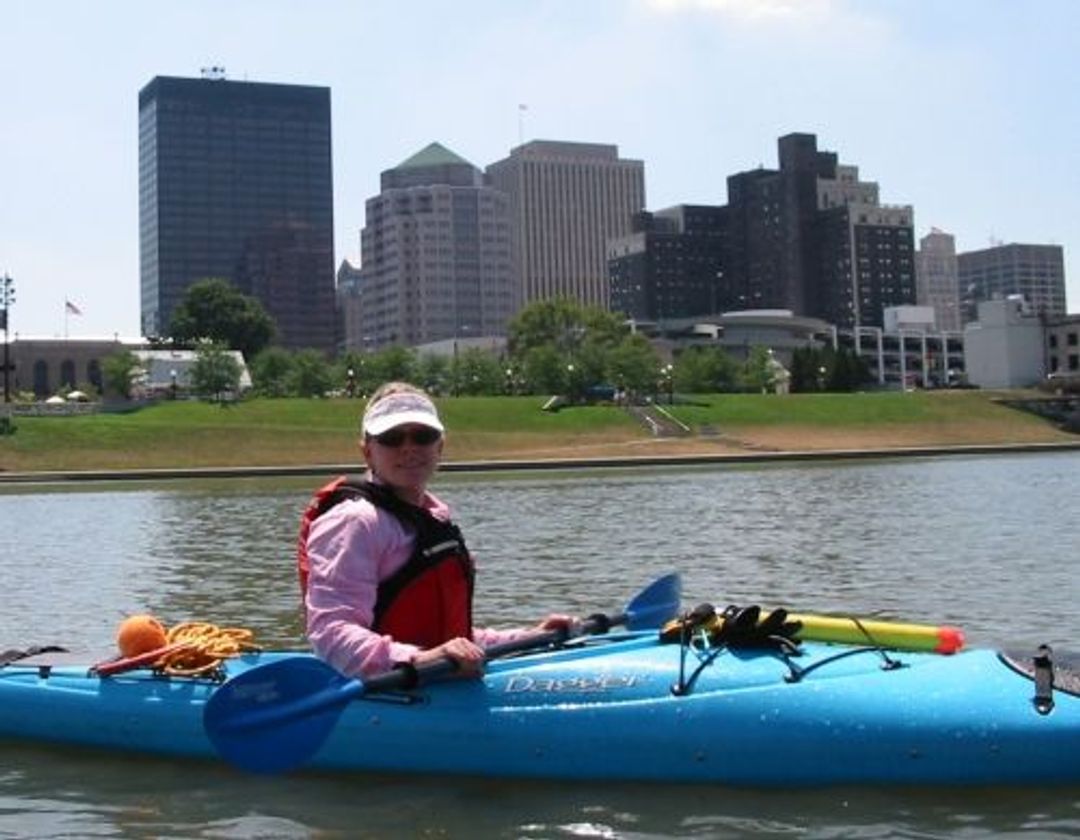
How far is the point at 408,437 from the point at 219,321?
16742 cm

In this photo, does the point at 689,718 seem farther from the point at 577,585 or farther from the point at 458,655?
the point at 577,585

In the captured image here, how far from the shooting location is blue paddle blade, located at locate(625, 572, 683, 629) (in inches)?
418

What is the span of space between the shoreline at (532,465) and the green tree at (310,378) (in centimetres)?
5060

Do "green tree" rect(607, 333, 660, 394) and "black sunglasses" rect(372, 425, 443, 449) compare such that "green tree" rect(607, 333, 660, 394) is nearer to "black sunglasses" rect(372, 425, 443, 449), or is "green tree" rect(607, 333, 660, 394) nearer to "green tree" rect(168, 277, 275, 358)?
"green tree" rect(168, 277, 275, 358)

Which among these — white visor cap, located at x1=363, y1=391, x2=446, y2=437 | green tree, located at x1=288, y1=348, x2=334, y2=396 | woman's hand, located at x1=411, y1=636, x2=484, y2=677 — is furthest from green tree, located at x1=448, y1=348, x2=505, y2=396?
white visor cap, located at x1=363, y1=391, x2=446, y2=437

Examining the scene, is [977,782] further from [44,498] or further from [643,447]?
[643,447]

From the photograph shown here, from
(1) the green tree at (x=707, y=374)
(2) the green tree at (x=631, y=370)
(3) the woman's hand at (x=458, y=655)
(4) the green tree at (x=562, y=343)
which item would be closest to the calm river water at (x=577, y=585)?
(3) the woman's hand at (x=458, y=655)

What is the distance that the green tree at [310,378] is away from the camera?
4983 inches

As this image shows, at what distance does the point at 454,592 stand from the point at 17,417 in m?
90.7

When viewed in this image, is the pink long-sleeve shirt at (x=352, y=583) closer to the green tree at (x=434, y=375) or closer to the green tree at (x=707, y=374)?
the green tree at (x=707, y=374)

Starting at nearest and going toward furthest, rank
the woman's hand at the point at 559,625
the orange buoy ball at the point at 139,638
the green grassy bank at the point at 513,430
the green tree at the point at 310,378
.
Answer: the woman's hand at the point at 559,625 → the orange buoy ball at the point at 139,638 → the green grassy bank at the point at 513,430 → the green tree at the point at 310,378

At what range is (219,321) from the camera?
170m

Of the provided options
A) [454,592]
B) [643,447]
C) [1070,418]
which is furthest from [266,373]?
[454,592]

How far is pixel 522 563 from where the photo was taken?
2431 centimetres
